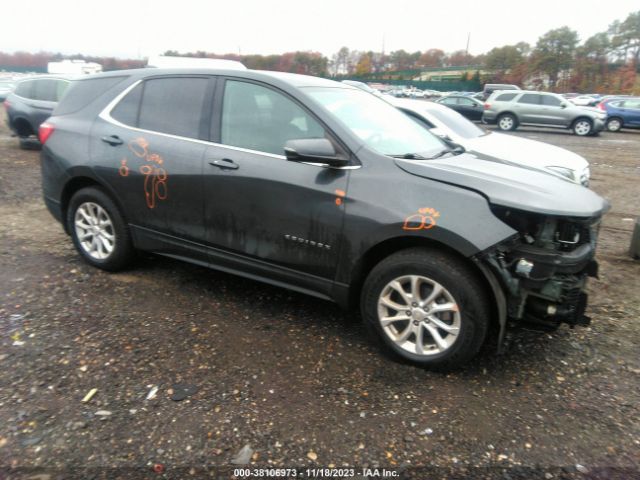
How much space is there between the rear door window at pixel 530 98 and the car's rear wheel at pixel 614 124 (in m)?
4.94

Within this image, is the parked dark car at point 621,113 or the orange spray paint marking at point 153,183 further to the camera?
the parked dark car at point 621,113

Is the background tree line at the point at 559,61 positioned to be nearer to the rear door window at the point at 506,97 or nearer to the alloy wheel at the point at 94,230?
the rear door window at the point at 506,97

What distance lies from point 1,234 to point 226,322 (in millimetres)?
3469

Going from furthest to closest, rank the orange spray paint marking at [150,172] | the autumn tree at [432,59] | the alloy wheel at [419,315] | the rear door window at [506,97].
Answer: the autumn tree at [432,59], the rear door window at [506,97], the orange spray paint marking at [150,172], the alloy wheel at [419,315]

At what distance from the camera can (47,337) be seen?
3299 millimetres

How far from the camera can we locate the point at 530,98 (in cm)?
1998

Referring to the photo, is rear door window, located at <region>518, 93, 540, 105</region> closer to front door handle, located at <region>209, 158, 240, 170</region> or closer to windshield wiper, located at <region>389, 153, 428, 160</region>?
windshield wiper, located at <region>389, 153, 428, 160</region>

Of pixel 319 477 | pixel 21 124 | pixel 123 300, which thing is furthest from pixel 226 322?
pixel 21 124

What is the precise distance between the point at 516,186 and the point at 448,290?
28.8 inches

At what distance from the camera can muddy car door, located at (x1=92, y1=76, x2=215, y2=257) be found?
370 centimetres

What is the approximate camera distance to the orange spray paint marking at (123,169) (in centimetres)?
396

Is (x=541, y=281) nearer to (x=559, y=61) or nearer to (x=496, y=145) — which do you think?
(x=496, y=145)

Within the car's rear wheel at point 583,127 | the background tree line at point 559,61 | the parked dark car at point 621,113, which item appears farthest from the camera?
the background tree line at point 559,61

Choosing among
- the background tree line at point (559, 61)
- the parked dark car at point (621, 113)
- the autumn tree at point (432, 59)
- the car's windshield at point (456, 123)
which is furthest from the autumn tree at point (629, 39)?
the car's windshield at point (456, 123)
